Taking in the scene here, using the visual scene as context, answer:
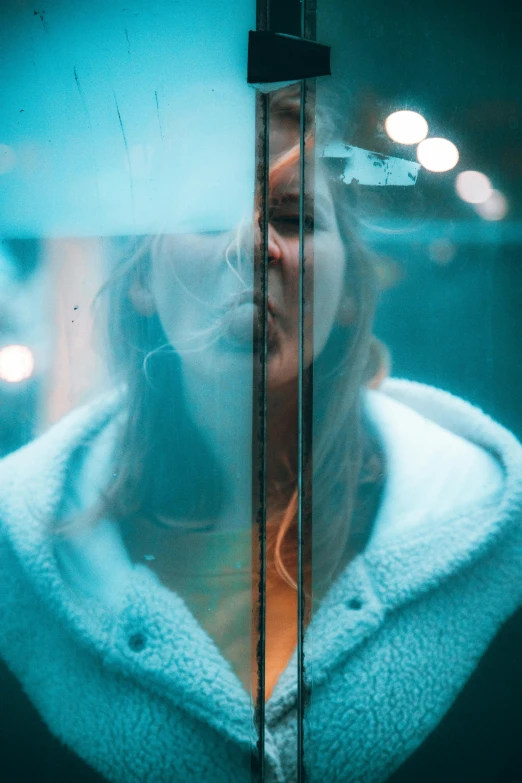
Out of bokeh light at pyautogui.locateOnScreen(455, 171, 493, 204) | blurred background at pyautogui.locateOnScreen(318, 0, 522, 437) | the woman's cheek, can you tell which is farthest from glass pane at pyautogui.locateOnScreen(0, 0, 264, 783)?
bokeh light at pyautogui.locateOnScreen(455, 171, 493, 204)

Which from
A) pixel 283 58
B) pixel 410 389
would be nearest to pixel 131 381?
pixel 410 389

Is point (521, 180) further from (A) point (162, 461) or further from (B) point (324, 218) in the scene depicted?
(A) point (162, 461)

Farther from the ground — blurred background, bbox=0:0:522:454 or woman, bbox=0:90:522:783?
blurred background, bbox=0:0:522:454

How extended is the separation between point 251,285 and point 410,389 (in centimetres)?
36

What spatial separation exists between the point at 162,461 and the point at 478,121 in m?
0.89

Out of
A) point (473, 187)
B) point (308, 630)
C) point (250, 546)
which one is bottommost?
point (308, 630)

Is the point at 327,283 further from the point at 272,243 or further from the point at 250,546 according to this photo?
the point at 250,546

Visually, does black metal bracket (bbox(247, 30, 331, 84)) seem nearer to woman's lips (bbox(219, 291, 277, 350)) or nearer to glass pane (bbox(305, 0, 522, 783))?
glass pane (bbox(305, 0, 522, 783))

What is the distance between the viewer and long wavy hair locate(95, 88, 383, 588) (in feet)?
3.85

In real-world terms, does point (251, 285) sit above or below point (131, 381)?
above

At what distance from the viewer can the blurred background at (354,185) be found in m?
1.17

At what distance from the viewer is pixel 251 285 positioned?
46.1 inches

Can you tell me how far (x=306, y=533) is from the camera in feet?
3.86

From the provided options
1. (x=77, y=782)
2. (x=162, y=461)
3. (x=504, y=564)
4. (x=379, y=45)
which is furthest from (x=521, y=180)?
(x=77, y=782)
